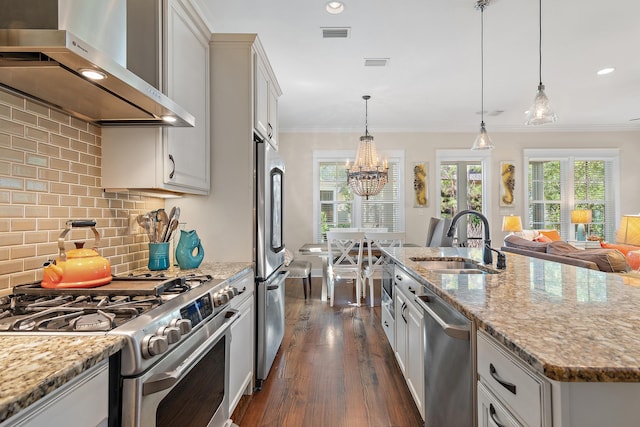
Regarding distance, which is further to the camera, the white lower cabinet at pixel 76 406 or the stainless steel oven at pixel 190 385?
the stainless steel oven at pixel 190 385

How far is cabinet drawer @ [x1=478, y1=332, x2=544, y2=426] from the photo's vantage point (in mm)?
747

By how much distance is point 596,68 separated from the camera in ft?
12.1

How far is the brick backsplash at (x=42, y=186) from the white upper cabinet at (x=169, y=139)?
0.12 m

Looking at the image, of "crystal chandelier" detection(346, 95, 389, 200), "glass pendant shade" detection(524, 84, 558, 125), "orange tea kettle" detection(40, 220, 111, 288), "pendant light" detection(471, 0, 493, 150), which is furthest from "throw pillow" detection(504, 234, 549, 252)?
"orange tea kettle" detection(40, 220, 111, 288)

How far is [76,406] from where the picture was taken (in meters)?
0.71

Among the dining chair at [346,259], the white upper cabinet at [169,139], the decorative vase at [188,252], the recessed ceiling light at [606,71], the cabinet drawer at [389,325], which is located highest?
the recessed ceiling light at [606,71]

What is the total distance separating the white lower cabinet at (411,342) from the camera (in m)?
1.69

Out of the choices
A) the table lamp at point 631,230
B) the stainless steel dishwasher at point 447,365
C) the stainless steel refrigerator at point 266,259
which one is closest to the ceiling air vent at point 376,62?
the stainless steel refrigerator at point 266,259

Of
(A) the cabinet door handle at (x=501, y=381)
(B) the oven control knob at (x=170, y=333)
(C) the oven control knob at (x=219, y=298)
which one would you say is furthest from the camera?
(C) the oven control knob at (x=219, y=298)

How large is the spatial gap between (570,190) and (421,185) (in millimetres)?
2727

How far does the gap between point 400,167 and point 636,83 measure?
3212mm

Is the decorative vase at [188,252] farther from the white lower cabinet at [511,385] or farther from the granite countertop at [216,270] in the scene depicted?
the white lower cabinet at [511,385]

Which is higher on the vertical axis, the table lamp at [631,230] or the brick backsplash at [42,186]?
the brick backsplash at [42,186]

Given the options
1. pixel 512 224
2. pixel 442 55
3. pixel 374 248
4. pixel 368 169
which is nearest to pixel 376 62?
pixel 442 55
